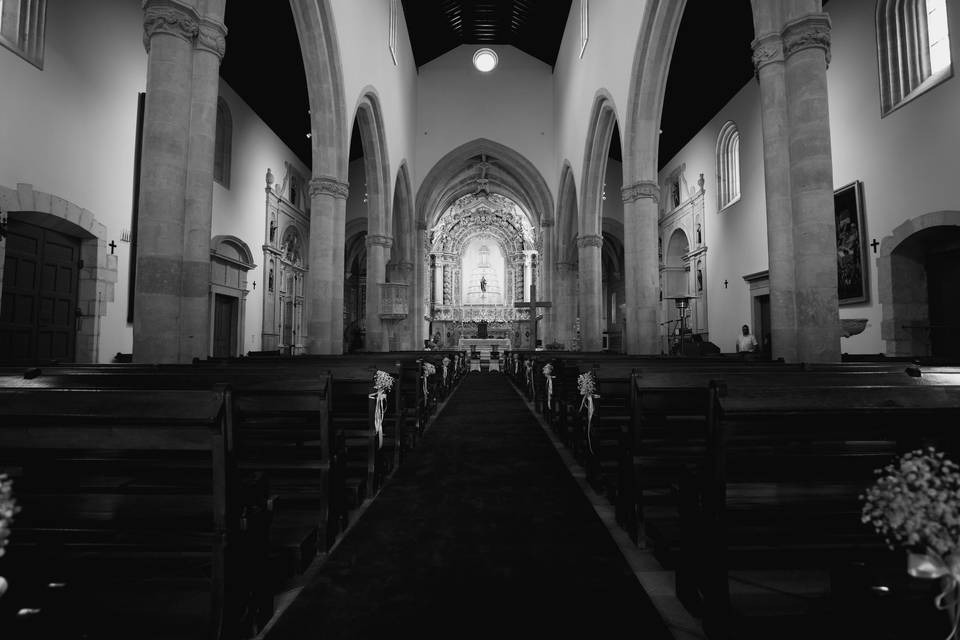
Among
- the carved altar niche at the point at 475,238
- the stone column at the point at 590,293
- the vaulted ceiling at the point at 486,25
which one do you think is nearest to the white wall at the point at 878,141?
the stone column at the point at 590,293

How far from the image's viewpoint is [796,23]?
560cm

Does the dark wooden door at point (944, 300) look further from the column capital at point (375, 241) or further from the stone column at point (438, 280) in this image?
the stone column at point (438, 280)

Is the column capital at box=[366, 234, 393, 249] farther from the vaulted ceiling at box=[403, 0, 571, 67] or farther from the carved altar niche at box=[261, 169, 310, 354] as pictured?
the vaulted ceiling at box=[403, 0, 571, 67]

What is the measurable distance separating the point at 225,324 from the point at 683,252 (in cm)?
1447

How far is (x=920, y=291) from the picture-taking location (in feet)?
29.1

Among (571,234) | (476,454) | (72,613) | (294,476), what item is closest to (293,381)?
(294,476)

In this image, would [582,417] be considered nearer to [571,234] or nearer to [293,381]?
[293,381]

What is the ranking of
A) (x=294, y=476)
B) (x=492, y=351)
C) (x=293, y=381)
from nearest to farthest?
(x=293, y=381) < (x=294, y=476) < (x=492, y=351)

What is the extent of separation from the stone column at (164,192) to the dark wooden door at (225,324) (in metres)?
7.87

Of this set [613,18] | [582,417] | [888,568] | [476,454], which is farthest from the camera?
[613,18]

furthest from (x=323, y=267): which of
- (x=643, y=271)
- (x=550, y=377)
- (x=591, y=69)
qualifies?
(x=591, y=69)

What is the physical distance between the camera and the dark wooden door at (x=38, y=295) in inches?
291

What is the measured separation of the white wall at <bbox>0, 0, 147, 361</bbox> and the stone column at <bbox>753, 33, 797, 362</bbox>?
939cm

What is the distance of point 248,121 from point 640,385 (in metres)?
14.4
